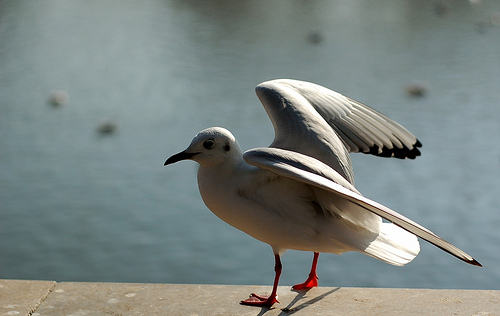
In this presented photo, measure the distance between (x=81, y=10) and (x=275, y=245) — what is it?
7.40 meters

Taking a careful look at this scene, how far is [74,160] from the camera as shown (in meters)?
4.32

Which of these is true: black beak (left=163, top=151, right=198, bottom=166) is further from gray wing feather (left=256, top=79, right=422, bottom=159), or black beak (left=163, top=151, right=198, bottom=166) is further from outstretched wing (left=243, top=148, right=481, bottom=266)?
gray wing feather (left=256, top=79, right=422, bottom=159)

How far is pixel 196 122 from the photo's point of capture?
187 inches

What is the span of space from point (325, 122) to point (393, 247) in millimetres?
369

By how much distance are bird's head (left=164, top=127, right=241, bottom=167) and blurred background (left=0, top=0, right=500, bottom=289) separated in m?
1.58

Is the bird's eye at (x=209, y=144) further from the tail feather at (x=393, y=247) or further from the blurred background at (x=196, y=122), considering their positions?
the blurred background at (x=196, y=122)

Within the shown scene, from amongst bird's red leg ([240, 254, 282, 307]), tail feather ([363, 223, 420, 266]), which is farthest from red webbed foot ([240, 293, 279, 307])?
tail feather ([363, 223, 420, 266])

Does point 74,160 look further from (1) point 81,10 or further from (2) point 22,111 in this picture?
(1) point 81,10

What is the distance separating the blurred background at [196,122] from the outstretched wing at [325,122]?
1.34 m

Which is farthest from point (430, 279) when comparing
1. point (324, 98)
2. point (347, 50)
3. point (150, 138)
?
point (347, 50)

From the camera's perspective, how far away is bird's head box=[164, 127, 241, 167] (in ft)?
5.17

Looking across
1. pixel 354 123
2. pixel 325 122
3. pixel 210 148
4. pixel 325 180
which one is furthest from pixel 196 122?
pixel 325 180

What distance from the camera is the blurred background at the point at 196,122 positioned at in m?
3.30

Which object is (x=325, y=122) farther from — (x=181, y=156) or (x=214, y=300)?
(x=214, y=300)
